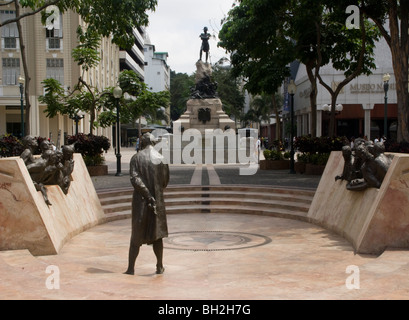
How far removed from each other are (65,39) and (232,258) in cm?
3545

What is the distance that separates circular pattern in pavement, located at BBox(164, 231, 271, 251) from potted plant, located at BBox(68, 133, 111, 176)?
1017 cm

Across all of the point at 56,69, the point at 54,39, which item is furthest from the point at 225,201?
the point at 54,39

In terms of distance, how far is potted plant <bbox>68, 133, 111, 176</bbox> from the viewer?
19484 millimetres

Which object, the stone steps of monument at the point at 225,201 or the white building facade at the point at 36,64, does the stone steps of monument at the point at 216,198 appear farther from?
Answer: the white building facade at the point at 36,64

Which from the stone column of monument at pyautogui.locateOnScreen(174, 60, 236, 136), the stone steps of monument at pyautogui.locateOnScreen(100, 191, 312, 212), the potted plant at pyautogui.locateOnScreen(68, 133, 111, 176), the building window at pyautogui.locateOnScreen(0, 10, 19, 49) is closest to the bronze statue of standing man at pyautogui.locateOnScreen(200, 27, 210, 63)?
the stone column of monument at pyautogui.locateOnScreen(174, 60, 236, 136)

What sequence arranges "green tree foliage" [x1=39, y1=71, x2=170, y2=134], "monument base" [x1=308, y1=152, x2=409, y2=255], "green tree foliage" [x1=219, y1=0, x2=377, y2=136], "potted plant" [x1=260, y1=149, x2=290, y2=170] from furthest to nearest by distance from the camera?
"green tree foliage" [x1=39, y1=71, x2=170, y2=134], "potted plant" [x1=260, y1=149, x2=290, y2=170], "green tree foliage" [x1=219, y1=0, x2=377, y2=136], "monument base" [x1=308, y1=152, x2=409, y2=255]

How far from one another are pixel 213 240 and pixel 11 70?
1331 inches

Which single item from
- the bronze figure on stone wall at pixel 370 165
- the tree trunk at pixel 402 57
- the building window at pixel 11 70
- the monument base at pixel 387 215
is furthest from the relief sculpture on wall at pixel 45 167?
the building window at pixel 11 70

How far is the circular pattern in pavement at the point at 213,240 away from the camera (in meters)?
8.91

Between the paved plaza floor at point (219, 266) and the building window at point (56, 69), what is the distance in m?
30.5

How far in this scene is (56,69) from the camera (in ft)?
130

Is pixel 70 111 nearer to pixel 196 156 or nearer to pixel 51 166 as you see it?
pixel 196 156

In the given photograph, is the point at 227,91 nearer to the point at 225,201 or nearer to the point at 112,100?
the point at 112,100

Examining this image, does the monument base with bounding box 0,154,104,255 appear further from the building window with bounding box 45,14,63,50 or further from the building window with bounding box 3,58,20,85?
the building window with bounding box 45,14,63,50
